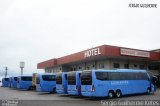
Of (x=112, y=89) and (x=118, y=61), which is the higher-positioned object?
(x=118, y=61)

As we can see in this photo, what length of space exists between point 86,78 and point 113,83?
2.42 m

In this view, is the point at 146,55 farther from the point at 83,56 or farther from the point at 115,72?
the point at 115,72

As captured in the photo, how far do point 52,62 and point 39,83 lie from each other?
1817 cm

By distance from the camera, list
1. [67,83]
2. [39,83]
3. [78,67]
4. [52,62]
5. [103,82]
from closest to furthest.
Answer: [103,82] < [67,83] < [39,83] < [78,67] < [52,62]

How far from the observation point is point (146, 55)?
35.8m

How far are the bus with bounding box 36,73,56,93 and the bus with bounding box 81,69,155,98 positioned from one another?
10086 millimetres

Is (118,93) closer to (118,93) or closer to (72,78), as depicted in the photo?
(118,93)

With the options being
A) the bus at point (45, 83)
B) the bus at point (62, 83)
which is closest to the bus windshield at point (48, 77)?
the bus at point (45, 83)

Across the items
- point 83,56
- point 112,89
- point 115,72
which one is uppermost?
point 83,56

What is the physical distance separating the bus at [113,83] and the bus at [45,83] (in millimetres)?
10086

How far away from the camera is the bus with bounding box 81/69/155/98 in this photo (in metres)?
21.0

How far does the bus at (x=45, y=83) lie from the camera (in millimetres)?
30991

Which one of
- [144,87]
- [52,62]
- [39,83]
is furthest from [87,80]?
[52,62]

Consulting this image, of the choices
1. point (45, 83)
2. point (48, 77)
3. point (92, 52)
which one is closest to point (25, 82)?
point (48, 77)
